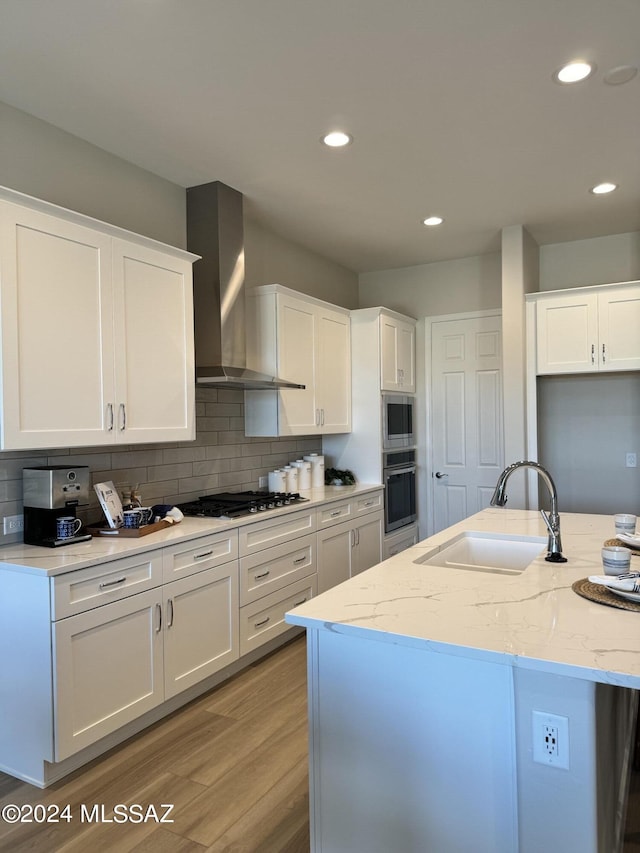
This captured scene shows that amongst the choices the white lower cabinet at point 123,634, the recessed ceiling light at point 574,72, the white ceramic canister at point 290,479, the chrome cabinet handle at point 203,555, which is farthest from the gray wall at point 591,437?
the chrome cabinet handle at point 203,555

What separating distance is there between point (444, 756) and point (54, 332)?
7.02ft

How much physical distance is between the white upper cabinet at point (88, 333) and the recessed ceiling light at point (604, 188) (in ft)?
8.47

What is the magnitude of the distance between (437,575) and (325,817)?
0.79 m

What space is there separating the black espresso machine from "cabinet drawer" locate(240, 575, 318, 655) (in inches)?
43.8

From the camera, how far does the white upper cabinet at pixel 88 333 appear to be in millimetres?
2309

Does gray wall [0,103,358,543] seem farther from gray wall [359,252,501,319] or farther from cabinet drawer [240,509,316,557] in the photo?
gray wall [359,252,501,319]

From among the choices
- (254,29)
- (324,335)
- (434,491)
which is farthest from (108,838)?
(434,491)

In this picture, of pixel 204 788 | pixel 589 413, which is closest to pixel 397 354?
pixel 589 413

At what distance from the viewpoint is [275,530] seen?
348cm

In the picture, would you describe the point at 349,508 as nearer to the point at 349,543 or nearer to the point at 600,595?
the point at 349,543

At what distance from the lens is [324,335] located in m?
4.56

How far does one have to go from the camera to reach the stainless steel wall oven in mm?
4895

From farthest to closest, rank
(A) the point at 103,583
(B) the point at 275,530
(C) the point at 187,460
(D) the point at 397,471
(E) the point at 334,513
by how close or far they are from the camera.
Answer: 1. (D) the point at 397,471
2. (E) the point at 334,513
3. (C) the point at 187,460
4. (B) the point at 275,530
5. (A) the point at 103,583

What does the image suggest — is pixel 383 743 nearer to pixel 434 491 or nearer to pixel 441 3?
pixel 441 3
